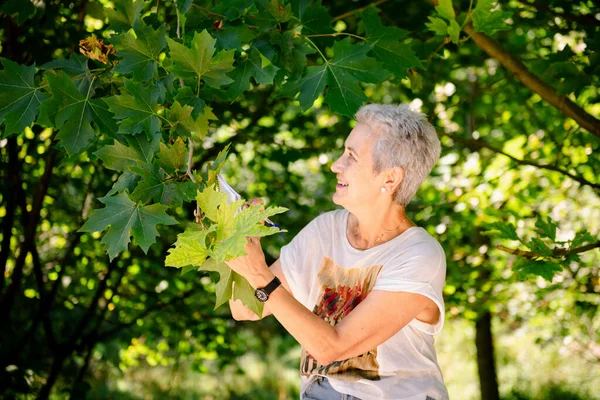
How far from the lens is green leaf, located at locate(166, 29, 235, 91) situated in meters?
1.73

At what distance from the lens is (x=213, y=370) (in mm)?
7863

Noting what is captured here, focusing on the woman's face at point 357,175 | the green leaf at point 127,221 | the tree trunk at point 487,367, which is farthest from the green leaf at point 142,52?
the tree trunk at point 487,367

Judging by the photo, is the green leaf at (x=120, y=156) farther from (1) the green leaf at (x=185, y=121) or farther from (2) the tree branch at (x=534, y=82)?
(2) the tree branch at (x=534, y=82)

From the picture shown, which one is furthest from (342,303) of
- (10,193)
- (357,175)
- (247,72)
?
(10,193)

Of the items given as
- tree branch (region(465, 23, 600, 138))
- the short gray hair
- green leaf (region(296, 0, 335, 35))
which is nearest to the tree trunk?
tree branch (region(465, 23, 600, 138))

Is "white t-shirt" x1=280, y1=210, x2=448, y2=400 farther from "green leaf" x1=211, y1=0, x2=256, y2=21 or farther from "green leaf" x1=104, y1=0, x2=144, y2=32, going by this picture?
"green leaf" x1=104, y1=0, x2=144, y2=32

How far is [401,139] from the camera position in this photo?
7.25 feet

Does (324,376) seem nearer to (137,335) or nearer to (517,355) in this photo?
(137,335)

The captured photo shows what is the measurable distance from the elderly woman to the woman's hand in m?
0.30

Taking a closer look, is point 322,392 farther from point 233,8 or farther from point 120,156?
point 233,8

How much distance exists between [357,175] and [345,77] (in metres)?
0.32

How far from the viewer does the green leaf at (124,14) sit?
6.46ft

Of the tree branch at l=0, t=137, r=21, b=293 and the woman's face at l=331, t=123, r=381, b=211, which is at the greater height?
the woman's face at l=331, t=123, r=381, b=211

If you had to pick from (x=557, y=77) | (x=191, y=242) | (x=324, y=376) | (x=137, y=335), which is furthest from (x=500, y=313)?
(x=191, y=242)
